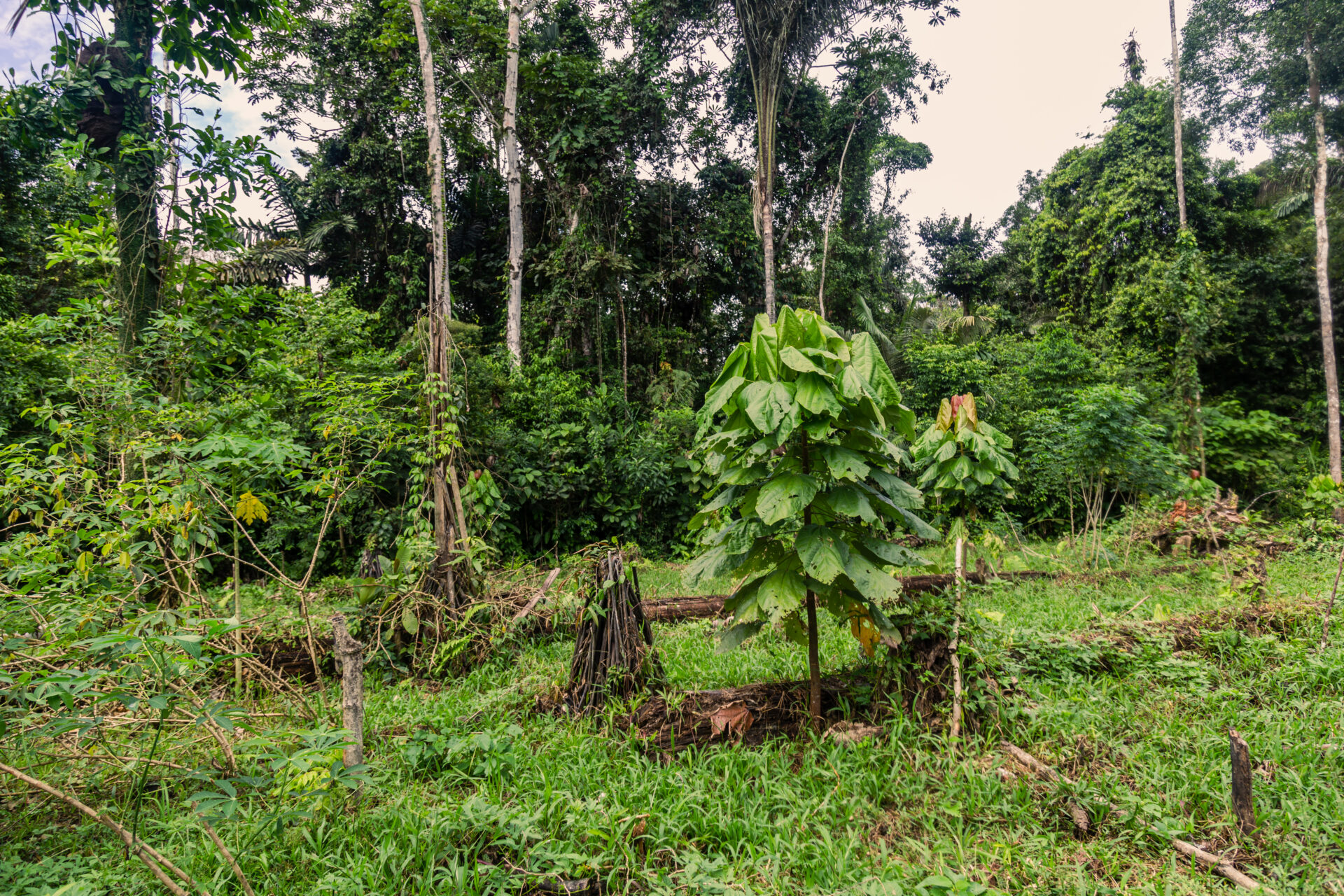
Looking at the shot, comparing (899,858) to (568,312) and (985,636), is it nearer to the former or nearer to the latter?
(985,636)

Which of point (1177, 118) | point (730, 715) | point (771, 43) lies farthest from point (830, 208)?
point (730, 715)

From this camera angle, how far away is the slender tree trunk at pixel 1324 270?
11.8 meters

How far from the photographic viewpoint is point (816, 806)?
2.24 meters

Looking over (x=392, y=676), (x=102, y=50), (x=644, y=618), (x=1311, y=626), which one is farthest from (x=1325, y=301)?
(x=102, y=50)

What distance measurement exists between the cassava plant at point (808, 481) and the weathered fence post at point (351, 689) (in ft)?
4.62

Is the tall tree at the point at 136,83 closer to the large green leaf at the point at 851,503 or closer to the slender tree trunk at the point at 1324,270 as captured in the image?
the large green leaf at the point at 851,503

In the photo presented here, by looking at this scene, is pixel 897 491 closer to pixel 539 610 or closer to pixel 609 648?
pixel 609 648

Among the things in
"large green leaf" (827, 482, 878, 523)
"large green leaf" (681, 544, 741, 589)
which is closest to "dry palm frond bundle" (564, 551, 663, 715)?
"large green leaf" (681, 544, 741, 589)

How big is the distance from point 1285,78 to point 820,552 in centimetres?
1952

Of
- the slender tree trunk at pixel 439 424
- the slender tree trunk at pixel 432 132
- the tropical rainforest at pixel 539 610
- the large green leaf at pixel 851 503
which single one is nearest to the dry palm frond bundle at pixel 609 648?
the tropical rainforest at pixel 539 610

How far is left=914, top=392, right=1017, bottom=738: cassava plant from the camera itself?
9.66ft

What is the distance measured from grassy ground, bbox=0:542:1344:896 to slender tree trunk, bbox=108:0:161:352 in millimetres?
3062

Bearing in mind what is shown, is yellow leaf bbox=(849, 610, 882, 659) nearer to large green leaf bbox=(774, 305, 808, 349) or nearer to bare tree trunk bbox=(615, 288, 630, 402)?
large green leaf bbox=(774, 305, 808, 349)

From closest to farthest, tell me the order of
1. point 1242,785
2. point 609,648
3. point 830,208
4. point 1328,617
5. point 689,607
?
1. point 1242,785
2. point 609,648
3. point 1328,617
4. point 689,607
5. point 830,208
